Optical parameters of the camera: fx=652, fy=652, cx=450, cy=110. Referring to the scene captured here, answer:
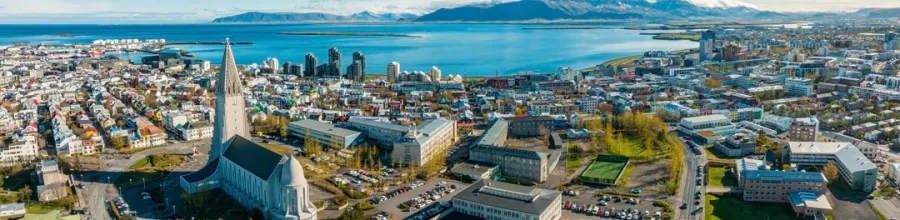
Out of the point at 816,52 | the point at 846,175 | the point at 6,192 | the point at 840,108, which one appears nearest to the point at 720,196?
the point at 846,175

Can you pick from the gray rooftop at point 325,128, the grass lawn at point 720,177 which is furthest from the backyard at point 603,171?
the gray rooftop at point 325,128

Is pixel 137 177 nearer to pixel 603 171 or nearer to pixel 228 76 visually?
pixel 228 76

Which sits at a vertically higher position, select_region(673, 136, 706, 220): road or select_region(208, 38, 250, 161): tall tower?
select_region(208, 38, 250, 161): tall tower

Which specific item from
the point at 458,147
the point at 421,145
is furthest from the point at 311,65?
the point at 421,145

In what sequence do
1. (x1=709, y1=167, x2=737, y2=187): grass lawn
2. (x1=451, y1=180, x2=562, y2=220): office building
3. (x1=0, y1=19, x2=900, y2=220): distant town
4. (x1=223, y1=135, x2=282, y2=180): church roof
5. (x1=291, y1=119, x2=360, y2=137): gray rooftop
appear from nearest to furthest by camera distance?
(x1=451, y1=180, x2=562, y2=220): office building, (x1=223, y1=135, x2=282, y2=180): church roof, (x1=0, y1=19, x2=900, y2=220): distant town, (x1=709, y1=167, x2=737, y2=187): grass lawn, (x1=291, y1=119, x2=360, y2=137): gray rooftop

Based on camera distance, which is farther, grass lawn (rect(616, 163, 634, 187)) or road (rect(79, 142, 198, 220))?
grass lawn (rect(616, 163, 634, 187))

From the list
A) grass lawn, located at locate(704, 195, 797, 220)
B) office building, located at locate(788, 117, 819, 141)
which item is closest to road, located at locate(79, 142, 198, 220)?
grass lawn, located at locate(704, 195, 797, 220)

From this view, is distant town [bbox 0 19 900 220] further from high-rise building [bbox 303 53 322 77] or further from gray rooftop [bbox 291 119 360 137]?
high-rise building [bbox 303 53 322 77]
